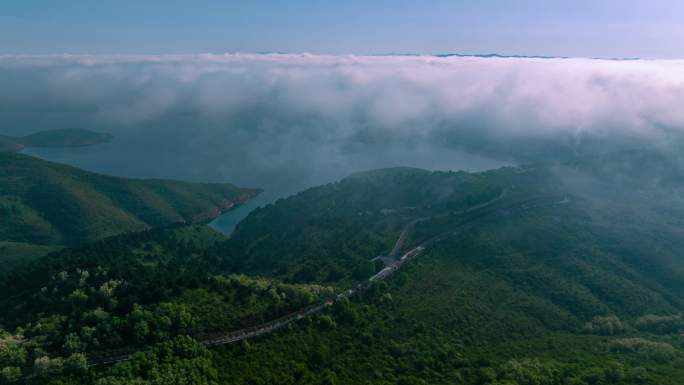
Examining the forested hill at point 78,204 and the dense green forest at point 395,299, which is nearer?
the dense green forest at point 395,299

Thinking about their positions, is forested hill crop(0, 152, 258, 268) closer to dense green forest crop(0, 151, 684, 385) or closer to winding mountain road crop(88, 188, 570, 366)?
dense green forest crop(0, 151, 684, 385)

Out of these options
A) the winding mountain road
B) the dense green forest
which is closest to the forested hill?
the dense green forest

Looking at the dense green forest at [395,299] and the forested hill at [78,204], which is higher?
the dense green forest at [395,299]

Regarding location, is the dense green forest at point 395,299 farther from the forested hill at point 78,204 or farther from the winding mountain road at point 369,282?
the forested hill at point 78,204

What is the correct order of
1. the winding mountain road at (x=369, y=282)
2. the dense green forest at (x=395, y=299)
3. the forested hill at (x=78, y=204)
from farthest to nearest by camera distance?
the forested hill at (x=78, y=204)
the dense green forest at (x=395, y=299)
the winding mountain road at (x=369, y=282)

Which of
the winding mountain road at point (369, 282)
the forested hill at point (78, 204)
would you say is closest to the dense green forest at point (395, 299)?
the winding mountain road at point (369, 282)

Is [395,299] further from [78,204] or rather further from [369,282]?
[78,204]

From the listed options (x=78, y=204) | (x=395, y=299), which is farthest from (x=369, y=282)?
(x=78, y=204)
